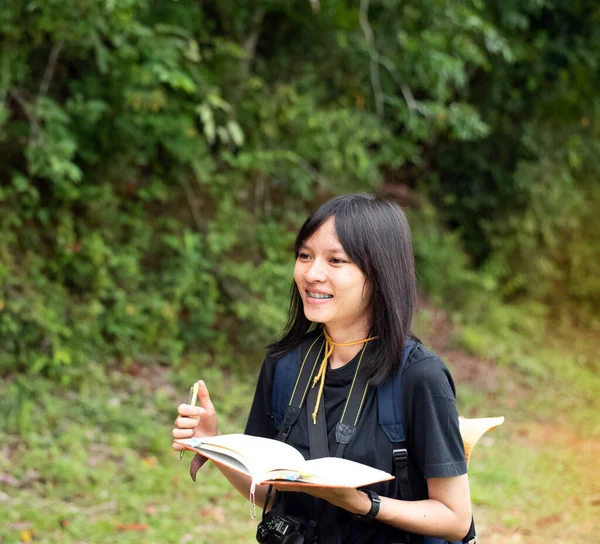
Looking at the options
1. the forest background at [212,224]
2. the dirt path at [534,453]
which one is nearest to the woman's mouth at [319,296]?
the forest background at [212,224]

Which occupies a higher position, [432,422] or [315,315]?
[315,315]

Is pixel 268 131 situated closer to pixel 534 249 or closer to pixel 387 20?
pixel 387 20

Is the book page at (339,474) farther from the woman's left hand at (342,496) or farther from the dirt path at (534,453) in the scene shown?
the dirt path at (534,453)

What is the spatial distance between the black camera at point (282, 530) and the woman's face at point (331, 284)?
0.48m

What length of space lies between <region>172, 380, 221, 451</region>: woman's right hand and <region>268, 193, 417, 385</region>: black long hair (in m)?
0.43

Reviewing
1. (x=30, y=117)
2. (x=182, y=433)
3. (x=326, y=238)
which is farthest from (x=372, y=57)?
(x=182, y=433)

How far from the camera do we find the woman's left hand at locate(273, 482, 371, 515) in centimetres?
171

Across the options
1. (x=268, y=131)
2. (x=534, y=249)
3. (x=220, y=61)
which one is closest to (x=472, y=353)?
(x=534, y=249)

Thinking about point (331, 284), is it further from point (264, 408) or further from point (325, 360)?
point (264, 408)

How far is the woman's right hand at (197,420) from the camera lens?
6.47ft

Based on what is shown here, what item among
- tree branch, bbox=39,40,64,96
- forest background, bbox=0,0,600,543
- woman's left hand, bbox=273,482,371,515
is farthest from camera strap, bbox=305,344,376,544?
tree branch, bbox=39,40,64,96

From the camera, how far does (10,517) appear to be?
173 inches

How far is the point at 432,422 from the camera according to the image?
1816 millimetres

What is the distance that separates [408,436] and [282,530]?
1.22ft
